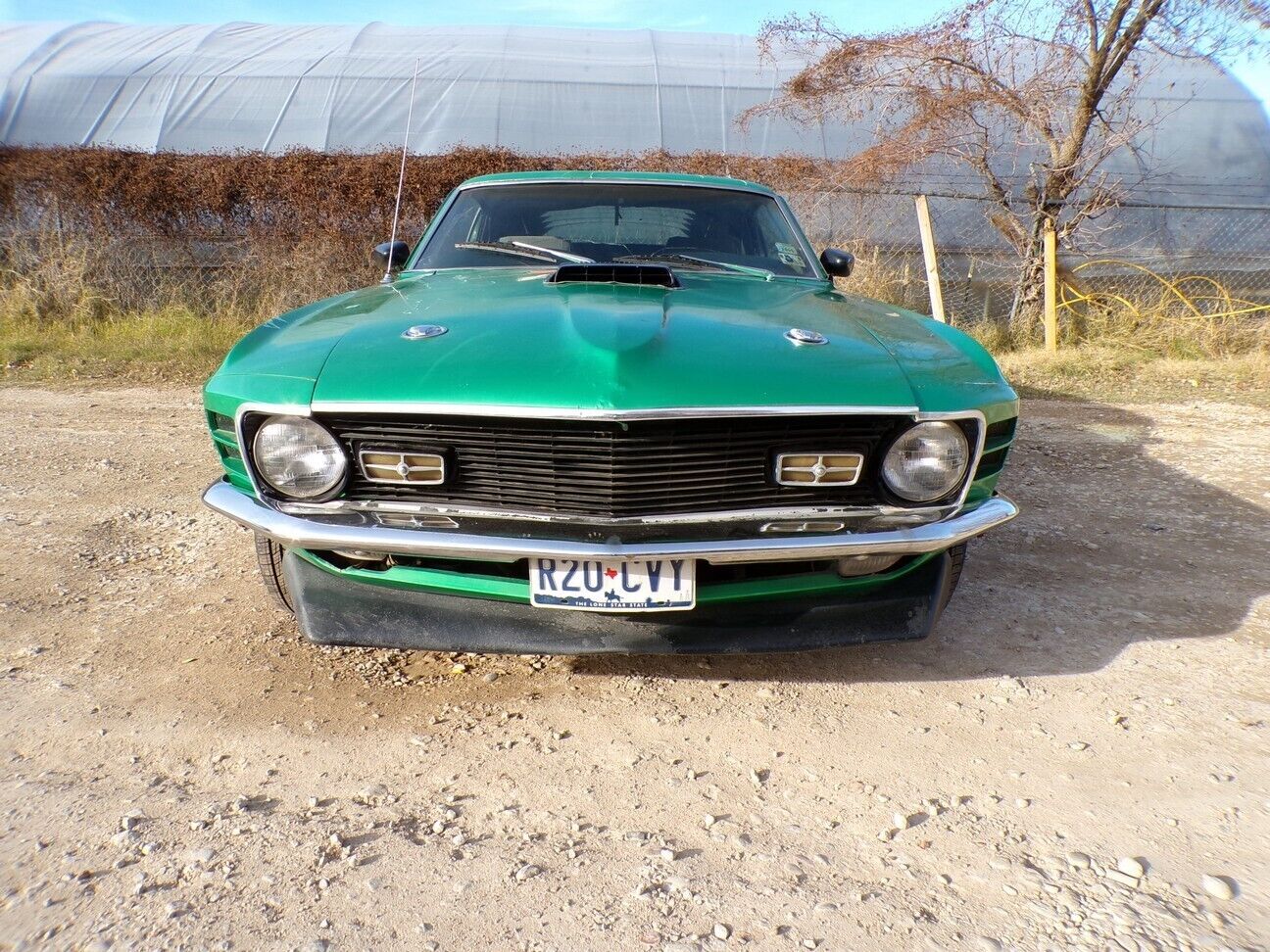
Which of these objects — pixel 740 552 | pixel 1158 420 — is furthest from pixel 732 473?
pixel 1158 420

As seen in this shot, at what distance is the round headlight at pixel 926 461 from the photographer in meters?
2.24

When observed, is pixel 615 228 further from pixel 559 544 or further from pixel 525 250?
pixel 559 544

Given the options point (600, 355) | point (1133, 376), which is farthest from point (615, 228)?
point (1133, 376)

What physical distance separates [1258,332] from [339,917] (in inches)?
366

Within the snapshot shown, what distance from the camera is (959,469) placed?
2.29 m

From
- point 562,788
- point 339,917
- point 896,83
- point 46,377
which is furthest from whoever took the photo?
point 896,83

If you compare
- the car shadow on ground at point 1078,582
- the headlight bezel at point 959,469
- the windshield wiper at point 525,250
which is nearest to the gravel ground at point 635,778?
the car shadow on ground at point 1078,582

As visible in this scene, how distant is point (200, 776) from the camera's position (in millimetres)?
2076

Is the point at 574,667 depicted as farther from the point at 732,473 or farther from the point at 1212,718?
the point at 1212,718

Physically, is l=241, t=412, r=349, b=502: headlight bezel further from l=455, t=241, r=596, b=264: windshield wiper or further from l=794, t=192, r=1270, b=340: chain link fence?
l=794, t=192, r=1270, b=340: chain link fence

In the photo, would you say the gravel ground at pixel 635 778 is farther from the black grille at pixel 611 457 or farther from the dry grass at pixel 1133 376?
the dry grass at pixel 1133 376

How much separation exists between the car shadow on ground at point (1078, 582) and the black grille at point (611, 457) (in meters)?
0.68

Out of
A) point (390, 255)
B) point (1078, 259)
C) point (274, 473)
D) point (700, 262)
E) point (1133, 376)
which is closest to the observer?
point (274, 473)

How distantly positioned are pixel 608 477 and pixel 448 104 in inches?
464
